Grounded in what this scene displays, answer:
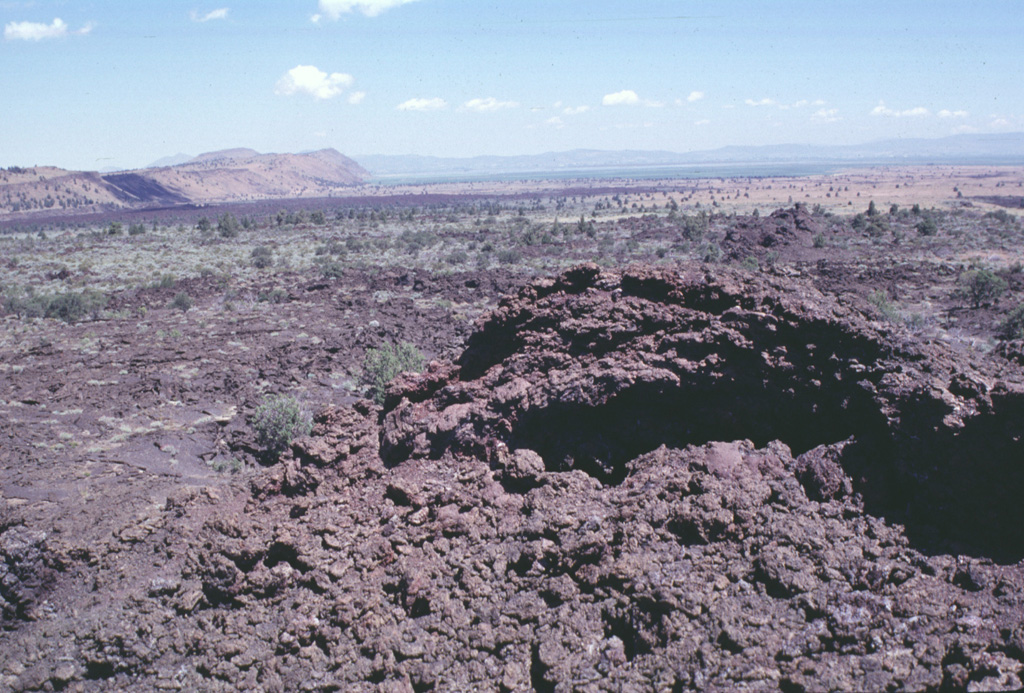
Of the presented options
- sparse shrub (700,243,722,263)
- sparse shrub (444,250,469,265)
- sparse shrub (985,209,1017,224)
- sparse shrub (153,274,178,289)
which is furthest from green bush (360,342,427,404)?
sparse shrub (985,209,1017,224)

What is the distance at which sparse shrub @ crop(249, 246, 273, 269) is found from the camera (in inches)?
1151

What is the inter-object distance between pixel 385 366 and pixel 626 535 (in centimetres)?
873

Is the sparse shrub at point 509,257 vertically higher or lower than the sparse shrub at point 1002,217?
lower

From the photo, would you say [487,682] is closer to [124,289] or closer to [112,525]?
[112,525]

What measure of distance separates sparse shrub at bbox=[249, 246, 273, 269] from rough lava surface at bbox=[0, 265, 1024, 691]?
81.9 feet

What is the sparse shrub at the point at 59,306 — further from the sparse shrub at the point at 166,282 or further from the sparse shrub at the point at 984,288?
the sparse shrub at the point at 984,288

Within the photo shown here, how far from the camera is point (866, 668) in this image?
10.1 feet

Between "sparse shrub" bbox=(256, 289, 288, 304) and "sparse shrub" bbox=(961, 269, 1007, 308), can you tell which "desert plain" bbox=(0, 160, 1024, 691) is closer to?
"sparse shrub" bbox=(256, 289, 288, 304)

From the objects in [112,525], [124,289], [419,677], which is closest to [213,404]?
[112,525]

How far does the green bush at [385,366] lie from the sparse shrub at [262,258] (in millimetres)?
18306

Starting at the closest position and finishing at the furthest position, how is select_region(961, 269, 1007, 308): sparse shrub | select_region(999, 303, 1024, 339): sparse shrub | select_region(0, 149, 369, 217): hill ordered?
select_region(999, 303, 1024, 339): sparse shrub
select_region(961, 269, 1007, 308): sparse shrub
select_region(0, 149, 369, 217): hill

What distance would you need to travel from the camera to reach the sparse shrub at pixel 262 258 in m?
29.2

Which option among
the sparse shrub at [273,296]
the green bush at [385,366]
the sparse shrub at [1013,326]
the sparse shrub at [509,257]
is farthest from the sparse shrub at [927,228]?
the sparse shrub at [273,296]

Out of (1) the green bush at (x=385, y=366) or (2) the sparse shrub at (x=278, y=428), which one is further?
(1) the green bush at (x=385, y=366)
